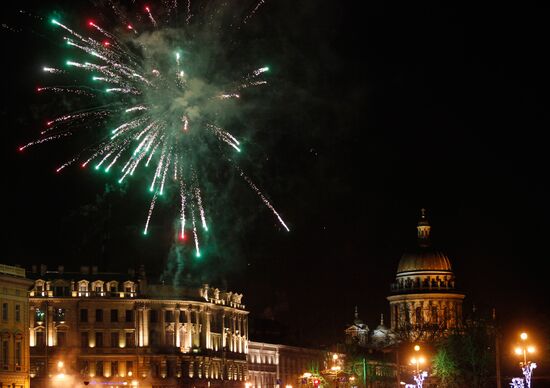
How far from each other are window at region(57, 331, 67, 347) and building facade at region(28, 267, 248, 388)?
0.46 ft

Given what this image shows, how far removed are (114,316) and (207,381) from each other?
13.6m

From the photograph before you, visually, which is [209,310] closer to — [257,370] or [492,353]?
[257,370]

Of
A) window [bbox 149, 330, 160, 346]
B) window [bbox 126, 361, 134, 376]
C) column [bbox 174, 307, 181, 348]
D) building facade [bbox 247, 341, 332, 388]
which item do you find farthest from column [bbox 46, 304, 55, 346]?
building facade [bbox 247, 341, 332, 388]

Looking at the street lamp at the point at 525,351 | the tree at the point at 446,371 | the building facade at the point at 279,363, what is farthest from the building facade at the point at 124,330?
the street lamp at the point at 525,351

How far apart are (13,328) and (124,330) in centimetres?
4625

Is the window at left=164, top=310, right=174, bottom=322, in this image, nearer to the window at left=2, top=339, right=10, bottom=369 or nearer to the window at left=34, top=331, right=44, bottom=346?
the window at left=34, top=331, right=44, bottom=346

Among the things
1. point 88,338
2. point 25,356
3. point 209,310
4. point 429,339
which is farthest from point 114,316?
point 429,339

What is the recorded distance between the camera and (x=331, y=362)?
160 metres

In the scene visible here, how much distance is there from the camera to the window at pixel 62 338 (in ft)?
422

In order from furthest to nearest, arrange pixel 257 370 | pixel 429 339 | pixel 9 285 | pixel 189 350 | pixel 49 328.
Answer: pixel 429 339 < pixel 257 370 < pixel 189 350 < pixel 49 328 < pixel 9 285

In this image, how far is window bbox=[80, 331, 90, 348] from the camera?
427 ft

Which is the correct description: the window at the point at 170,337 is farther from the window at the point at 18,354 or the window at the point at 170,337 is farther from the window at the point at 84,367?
the window at the point at 18,354

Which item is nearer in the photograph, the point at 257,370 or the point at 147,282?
the point at 147,282

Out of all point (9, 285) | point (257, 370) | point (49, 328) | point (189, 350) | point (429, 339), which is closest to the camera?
point (9, 285)
